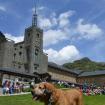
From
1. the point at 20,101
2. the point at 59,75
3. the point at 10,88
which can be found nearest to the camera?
the point at 20,101

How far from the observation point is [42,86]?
8.83 metres

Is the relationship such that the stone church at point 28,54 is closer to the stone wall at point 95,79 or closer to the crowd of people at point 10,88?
the stone wall at point 95,79

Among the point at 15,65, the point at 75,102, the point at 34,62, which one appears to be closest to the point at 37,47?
the point at 34,62

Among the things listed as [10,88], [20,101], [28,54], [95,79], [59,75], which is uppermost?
[28,54]

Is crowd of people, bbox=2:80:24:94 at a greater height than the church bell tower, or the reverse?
the church bell tower

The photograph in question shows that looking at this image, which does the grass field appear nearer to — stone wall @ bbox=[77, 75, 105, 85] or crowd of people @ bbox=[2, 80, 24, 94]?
crowd of people @ bbox=[2, 80, 24, 94]

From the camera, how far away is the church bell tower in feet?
284

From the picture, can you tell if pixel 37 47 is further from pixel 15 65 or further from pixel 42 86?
pixel 42 86

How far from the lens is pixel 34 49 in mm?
87875

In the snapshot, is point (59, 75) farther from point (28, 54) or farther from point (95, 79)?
point (28, 54)

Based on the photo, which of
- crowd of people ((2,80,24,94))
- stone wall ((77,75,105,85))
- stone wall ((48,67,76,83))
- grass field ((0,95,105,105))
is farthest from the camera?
stone wall ((77,75,105,85))

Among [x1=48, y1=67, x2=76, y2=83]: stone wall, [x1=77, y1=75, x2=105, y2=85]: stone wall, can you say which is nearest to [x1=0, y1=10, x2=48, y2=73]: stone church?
[x1=48, y1=67, x2=76, y2=83]: stone wall

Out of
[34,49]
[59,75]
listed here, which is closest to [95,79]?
[59,75]

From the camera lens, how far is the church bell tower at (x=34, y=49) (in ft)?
284
